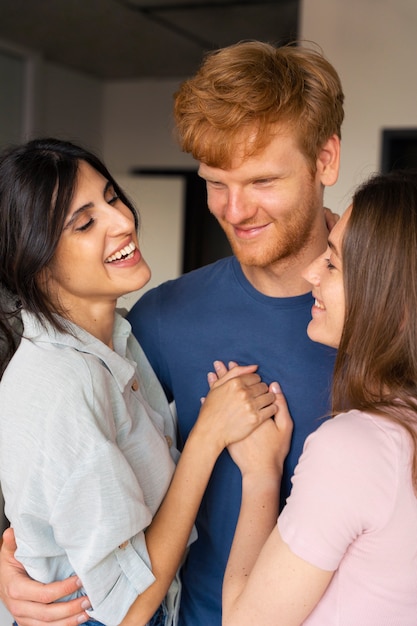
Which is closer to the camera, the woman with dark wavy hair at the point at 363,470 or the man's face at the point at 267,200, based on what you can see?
the woman with dark wavy hair at the point at 363,470

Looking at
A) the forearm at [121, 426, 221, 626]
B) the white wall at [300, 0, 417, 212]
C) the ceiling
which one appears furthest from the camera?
the ceiling

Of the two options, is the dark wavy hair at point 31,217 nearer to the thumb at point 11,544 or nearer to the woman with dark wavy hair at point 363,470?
the thumb at point 11,544

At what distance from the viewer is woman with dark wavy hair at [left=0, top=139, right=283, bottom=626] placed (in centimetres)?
133

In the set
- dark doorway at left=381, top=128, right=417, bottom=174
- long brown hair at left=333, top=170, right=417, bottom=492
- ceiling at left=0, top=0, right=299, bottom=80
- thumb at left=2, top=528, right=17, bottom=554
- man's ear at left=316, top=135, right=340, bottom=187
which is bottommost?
thumb at left=2, top=528, right=17, bottom=554

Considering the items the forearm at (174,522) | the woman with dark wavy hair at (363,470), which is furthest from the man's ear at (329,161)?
the forearm at (174,522)

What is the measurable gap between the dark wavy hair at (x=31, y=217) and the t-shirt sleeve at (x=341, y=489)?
562 mm

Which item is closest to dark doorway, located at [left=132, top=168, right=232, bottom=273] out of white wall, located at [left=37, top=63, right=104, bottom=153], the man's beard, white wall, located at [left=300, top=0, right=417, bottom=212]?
white wall, located at [left=37, top=63, right=104, bottom=153]

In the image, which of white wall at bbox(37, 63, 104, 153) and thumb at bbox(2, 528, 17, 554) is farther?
white wall at bbox(37, 63, 104, 153)

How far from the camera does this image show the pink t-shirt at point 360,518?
3.70ft

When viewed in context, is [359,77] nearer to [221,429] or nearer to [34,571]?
[221,429]

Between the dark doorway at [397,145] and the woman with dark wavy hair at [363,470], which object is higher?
the dark doorway at [397,145]

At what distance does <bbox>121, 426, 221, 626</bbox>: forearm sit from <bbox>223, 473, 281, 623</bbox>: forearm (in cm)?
9

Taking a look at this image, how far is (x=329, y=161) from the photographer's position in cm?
172

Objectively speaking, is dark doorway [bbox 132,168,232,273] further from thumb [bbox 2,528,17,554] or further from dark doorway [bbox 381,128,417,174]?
thumb [bbox 2,528,17,554]
